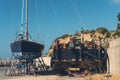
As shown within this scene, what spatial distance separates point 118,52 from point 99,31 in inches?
2107

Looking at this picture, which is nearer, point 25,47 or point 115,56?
point 115,56

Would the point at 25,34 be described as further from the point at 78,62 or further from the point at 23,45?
the point at 78,62

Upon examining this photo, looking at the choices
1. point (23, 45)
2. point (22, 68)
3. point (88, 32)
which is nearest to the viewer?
point (23, 45)

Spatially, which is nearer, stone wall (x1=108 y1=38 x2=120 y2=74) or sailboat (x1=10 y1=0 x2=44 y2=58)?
stone wall (x1=108 y1=38 x2=120 y2=74)

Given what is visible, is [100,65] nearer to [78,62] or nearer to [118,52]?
[78,62]

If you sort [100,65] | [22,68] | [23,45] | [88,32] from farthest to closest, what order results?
[88,32], [22,68], [23,45], [100,65]

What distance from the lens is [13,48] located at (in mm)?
55406

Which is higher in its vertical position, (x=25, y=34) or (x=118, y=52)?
(x=25, y=34)

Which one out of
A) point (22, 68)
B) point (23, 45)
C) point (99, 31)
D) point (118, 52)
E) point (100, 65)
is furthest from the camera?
point (99, 31)

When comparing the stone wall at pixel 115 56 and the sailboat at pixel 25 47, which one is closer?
the stone wall at pixel 115 56

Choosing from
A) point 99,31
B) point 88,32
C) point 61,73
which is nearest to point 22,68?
point 61,73

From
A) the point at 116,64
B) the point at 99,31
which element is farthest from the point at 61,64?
the point at 99,31

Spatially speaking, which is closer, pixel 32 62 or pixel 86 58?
pixel 86 58

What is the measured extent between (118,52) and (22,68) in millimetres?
23859
